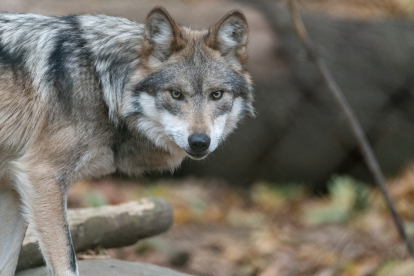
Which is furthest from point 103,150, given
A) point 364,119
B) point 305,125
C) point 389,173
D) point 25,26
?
point 389,173

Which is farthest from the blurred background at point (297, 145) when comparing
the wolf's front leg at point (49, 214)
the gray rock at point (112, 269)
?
the wolf's front leg at point (49, 214)

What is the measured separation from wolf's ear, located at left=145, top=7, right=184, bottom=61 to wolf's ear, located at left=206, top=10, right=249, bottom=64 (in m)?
0.24

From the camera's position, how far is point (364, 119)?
7.49 metres

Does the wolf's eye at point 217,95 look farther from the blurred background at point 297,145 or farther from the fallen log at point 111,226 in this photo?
the blurred background at point 297,145

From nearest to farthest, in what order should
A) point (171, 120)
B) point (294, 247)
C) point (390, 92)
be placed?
point (171, 120) → point (294, 247) → point (390, 92)

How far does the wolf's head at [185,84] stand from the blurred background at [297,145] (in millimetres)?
3034

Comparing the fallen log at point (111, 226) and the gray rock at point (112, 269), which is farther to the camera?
the fallen log at point (111, 226)

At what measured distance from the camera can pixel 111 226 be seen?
4.19 metres

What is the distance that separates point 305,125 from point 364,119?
86 centimetres

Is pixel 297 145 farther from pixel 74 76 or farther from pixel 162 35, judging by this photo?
pixel 74 76

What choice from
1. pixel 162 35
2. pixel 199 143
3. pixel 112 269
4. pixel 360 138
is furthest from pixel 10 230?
pixel 360 138

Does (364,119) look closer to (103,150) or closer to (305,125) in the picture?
(305,125)

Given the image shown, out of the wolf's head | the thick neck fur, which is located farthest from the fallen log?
the wolf's head

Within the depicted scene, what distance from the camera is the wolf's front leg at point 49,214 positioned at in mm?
3262
